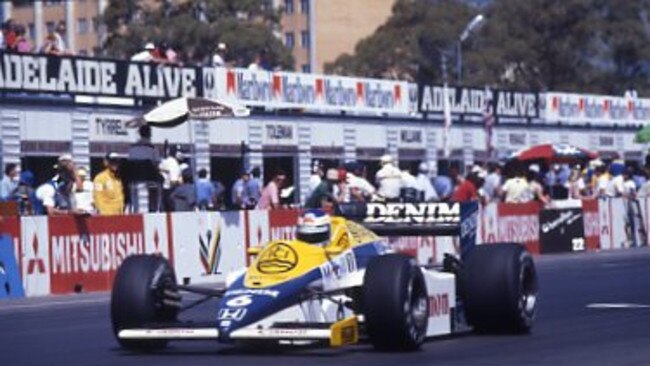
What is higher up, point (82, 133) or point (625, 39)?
point (625, 39)

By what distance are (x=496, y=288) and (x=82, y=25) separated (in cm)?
10361

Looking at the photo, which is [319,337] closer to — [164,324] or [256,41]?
[164,324]

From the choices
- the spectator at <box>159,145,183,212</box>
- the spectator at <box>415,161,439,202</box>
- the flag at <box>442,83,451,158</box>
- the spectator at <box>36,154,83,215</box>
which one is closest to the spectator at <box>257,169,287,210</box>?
the spectator at <box>159,145,183,212</box>

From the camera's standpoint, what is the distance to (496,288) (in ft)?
53.1

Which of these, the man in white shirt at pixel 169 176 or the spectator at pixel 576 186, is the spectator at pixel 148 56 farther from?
the spectator at pixel 576 186

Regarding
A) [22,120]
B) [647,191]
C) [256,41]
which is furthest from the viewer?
[256,41]

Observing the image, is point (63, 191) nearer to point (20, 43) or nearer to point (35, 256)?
point (35, 256)

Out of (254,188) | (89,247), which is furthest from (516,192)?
(89,247)

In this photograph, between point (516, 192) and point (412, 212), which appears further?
point (516, 192)

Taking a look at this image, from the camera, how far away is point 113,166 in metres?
27.8

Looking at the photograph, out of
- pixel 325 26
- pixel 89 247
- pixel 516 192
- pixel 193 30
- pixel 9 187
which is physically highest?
pixel 325 26

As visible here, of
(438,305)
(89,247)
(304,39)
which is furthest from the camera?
(304,39)

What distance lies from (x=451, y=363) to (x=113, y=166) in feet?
47.4

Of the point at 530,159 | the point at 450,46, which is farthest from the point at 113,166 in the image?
the point at 450,46
